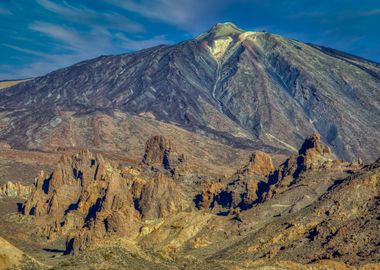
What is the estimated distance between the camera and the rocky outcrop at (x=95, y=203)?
113375 mm

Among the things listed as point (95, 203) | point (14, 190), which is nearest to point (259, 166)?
point (95, 203)

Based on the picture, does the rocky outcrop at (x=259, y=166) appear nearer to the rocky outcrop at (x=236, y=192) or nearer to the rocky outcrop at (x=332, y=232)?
the rocky outcrop at (x=236, y=192)

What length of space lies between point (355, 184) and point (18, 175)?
111m

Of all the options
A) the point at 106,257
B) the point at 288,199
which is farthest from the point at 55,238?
the point at 106,257

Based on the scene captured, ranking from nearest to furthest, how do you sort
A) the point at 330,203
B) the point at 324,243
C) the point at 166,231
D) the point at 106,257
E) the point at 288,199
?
the point at 106,257, the point at 324,243, the point at 330,203, the point at 166,231, the point at 288,199

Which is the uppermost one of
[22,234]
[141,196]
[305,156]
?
[305,156]

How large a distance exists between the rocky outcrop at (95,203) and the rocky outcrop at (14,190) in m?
8.52

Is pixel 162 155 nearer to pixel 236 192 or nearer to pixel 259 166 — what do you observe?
pixel 259 166

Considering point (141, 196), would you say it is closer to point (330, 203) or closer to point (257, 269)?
point (330, 203)

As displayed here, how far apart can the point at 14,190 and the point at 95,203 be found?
37.7 meters

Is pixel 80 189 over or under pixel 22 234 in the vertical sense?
over

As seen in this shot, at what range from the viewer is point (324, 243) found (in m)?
85.3

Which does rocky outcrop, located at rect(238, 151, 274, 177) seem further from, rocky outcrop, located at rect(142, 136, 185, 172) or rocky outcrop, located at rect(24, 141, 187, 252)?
rocky outcrop, located at rect(142, 136, 185, 172)

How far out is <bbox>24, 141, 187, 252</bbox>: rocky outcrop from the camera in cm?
11338
